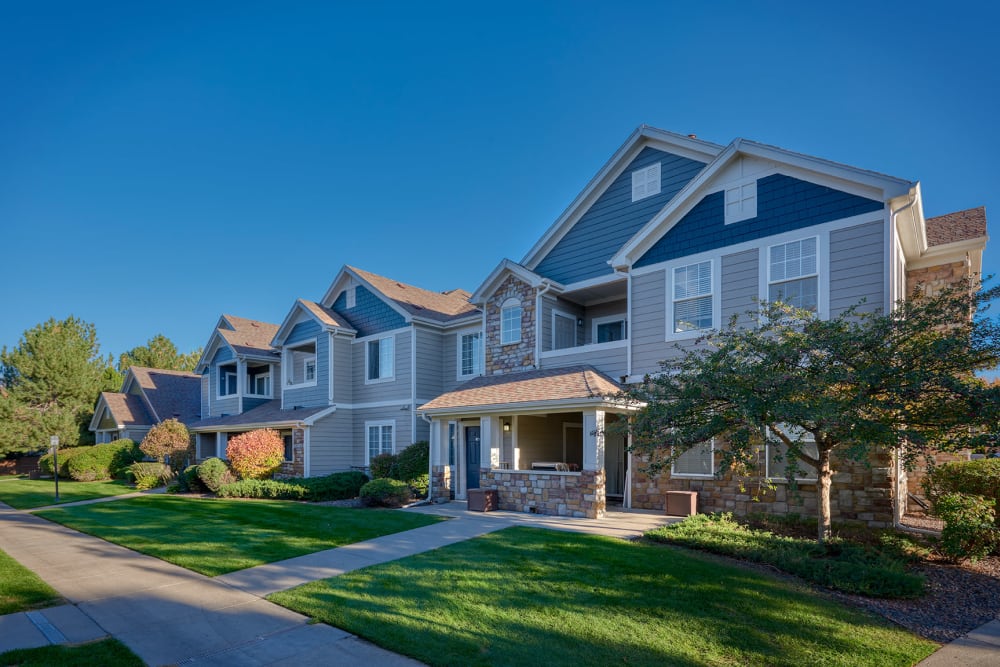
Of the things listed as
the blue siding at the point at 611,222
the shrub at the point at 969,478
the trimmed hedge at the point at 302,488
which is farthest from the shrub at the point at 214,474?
the shrub at the point at 969,478

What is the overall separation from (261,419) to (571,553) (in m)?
18.9

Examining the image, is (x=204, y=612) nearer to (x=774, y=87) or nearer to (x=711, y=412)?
(x=711, y=412)

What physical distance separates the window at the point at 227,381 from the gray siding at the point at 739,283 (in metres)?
24.7

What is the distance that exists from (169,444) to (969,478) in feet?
94.0

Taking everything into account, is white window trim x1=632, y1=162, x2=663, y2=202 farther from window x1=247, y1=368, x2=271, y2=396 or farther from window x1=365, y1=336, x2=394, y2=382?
window x1=247, y1=368, x2=271, y2=396

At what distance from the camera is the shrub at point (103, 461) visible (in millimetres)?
28158

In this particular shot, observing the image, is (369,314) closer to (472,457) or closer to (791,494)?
(472,457)

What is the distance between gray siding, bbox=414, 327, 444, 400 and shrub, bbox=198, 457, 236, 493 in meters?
7.63

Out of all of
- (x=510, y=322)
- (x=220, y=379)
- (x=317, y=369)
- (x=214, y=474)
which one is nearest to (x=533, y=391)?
(x=510, y=322)

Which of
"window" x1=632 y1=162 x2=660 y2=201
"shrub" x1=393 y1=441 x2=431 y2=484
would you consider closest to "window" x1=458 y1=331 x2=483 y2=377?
"shrub" x1=393 y1=441 x2=431 y2=484

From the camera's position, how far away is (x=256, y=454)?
21578mm

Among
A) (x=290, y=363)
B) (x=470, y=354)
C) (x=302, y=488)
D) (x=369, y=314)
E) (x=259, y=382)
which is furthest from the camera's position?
(x=259, y=382)

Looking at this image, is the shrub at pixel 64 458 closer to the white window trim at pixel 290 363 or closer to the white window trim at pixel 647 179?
the white window trim at pixel 290 363

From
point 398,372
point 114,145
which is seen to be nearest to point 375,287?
point 398,372
